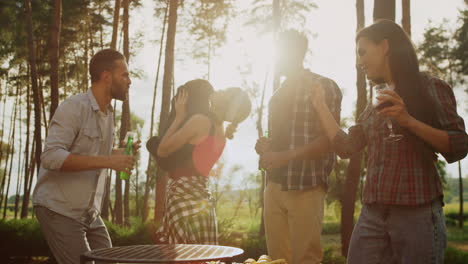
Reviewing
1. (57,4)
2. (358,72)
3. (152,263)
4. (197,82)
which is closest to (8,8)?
(57,4)

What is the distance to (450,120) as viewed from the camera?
→ 7.36 feet

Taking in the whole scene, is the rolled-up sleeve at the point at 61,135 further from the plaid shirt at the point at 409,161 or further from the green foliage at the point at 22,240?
the green foliage at the point at 22,240

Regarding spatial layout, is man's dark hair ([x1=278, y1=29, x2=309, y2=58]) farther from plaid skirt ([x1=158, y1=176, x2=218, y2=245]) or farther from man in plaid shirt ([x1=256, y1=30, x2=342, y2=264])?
plaid skirt ([x1=158, y1=176, x2=218, y2=245])

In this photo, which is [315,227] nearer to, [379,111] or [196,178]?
[196,178]

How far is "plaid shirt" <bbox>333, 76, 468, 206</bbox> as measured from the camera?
7.38ft

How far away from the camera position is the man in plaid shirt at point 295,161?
3613 mm

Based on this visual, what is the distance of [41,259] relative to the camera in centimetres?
1142

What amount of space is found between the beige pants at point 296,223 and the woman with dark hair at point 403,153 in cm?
109

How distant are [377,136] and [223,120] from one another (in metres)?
1.48

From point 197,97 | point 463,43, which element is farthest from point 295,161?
point 463,43

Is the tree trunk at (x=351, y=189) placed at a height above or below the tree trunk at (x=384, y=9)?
below

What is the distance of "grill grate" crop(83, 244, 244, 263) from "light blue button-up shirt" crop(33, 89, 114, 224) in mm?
544

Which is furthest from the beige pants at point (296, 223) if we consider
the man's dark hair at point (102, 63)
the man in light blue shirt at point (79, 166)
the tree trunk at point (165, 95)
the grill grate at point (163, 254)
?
the tree trunk at point (165, 95)

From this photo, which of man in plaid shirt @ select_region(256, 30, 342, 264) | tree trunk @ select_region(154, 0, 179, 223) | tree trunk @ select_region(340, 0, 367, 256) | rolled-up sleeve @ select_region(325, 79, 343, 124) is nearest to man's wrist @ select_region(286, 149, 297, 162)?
man in plaid shirt @ select_region(256, 30, 342, 264)
